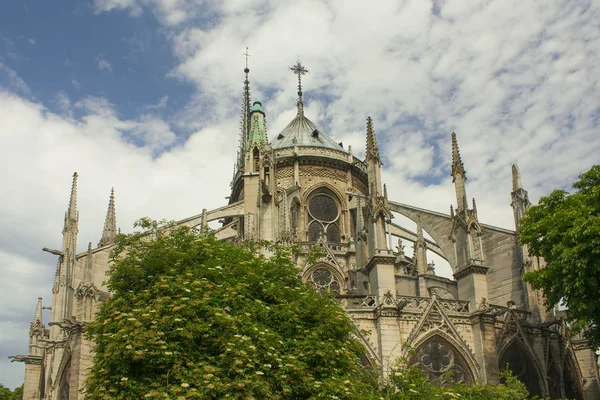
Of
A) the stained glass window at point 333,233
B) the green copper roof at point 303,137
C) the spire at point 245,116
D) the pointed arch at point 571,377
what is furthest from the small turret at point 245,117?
the pointed arch at point 571,377

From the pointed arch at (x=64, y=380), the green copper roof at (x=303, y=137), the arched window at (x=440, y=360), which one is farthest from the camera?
the green copper roof at (x=303, y=137)

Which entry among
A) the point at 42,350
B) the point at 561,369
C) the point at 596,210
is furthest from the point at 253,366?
the point at 42,350

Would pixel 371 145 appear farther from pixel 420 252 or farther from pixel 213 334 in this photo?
pixel 213 334

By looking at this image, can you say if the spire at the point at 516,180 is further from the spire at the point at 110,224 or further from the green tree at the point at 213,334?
the spire at the point at 110,224

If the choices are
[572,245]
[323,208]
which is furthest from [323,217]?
[572,245]

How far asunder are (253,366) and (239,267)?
402 centimetres

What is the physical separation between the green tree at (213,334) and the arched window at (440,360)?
4877mm

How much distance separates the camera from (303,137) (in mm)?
44719

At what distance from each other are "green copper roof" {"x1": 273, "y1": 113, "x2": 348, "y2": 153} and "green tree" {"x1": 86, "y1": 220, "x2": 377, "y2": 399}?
26.0 m

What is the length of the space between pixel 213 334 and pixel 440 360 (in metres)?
11.0

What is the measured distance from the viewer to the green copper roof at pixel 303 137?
44.0 metres

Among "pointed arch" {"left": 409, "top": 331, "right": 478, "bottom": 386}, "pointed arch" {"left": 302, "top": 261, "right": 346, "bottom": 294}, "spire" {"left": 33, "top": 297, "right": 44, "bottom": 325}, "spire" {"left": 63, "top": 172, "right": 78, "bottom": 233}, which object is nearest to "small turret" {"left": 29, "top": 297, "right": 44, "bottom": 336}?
"spire" {"left": 33, "top": 297, "right": 44, "bottom": 325}

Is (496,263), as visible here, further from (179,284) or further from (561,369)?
(179,284)

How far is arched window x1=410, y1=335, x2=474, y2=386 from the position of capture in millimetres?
22359
